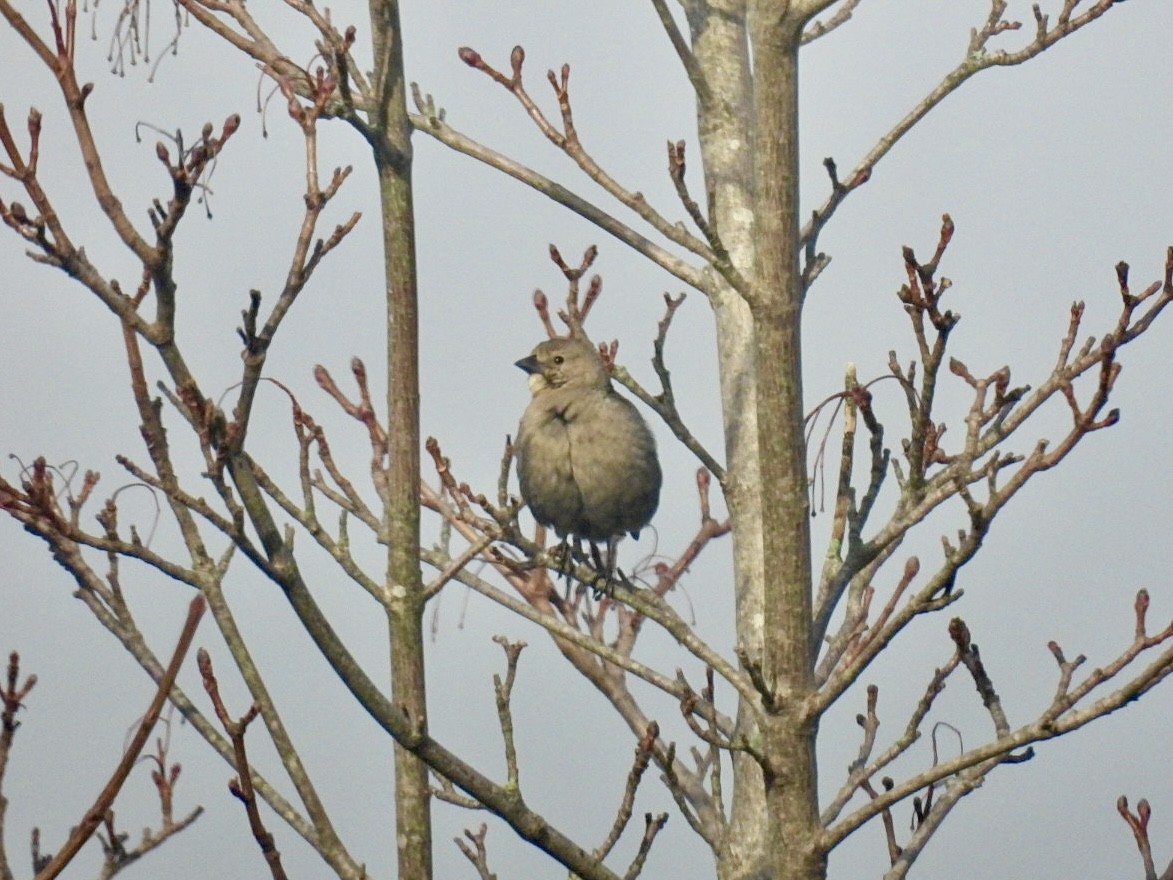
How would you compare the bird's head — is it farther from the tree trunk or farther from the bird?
the tree trunk

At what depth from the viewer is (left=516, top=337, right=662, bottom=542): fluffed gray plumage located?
7844mm

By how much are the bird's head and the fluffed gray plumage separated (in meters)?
0.03

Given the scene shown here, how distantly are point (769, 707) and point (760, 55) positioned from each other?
1.78 metres

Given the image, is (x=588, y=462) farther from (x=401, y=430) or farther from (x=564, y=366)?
(x=401, y=430)

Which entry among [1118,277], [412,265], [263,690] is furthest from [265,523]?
[1118,277]

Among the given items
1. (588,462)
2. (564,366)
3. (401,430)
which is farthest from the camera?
(564,366)

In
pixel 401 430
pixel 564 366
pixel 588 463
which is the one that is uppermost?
pixel 564 366

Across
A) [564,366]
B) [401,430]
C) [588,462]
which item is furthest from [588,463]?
[401,430]

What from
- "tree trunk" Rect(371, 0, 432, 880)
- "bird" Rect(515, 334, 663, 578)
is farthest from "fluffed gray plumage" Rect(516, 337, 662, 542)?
"tree trunk" Rect(371, 0, 432, 880)

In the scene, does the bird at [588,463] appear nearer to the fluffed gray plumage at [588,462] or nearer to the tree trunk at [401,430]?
the fluffed gray plumage at [588,462]

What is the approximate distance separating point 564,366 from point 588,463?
33.0 inches

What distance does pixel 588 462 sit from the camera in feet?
25.8

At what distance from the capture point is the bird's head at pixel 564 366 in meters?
8.36

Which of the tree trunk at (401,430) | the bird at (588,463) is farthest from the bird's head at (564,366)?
the tree trunk at (401,430)
